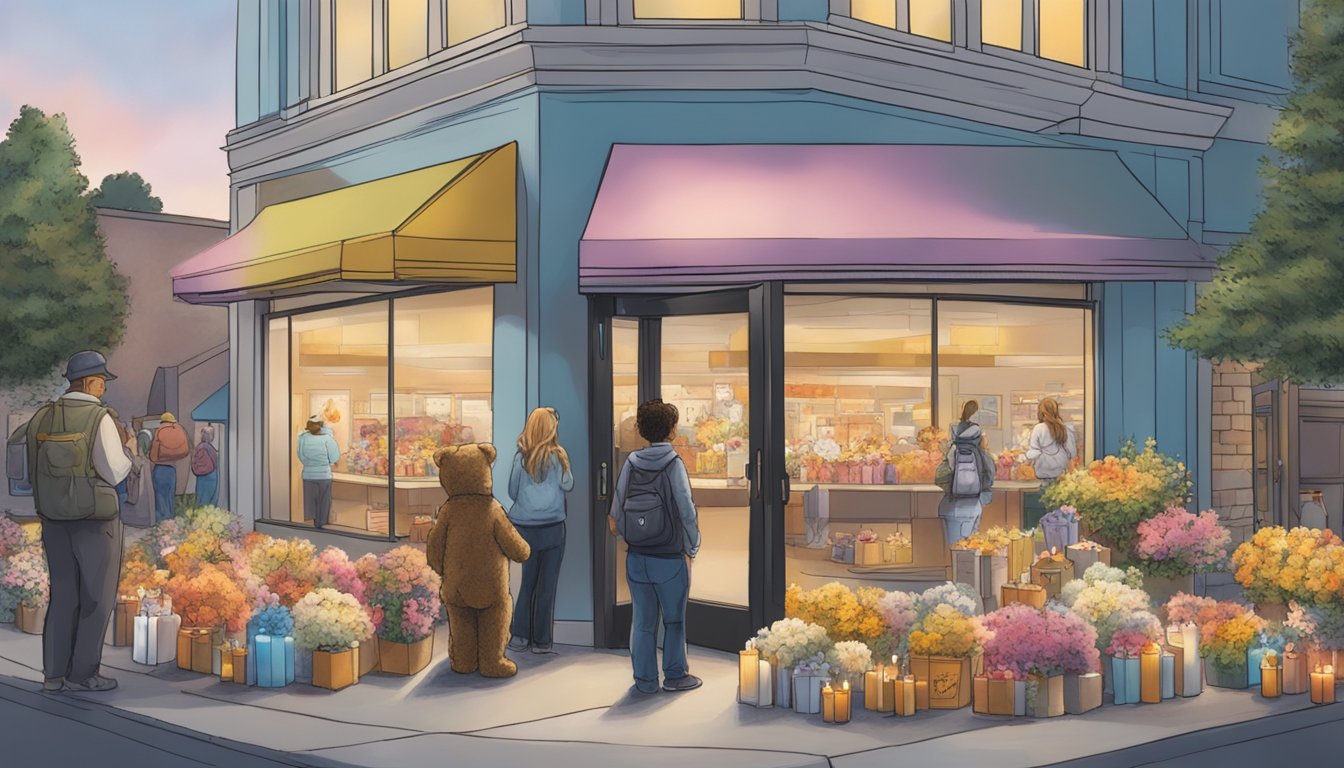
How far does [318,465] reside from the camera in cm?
1531

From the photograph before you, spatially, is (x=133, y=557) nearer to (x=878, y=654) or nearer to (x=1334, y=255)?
(x=878, y=654)

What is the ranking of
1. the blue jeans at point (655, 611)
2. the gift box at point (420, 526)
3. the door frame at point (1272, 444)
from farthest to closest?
the door frame at point (1272, 444)
the gift box at point (420, 526)
the blue jeans at point (655, 611)

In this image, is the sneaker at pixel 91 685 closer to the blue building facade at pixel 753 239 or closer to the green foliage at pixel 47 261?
the blue building facade at pixel 753 239

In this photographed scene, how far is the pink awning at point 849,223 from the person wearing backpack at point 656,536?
6.90 feet

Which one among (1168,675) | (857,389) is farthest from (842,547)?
(1168,675)

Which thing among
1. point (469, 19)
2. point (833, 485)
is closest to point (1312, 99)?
point (833, 485)

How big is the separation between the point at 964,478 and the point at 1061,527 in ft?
3.34

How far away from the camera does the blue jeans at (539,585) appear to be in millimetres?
11031

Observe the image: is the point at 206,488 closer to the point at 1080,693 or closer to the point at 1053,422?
the point at 1053,422

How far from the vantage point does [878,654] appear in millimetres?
9773

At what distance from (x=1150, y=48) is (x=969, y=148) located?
3423 millimetres

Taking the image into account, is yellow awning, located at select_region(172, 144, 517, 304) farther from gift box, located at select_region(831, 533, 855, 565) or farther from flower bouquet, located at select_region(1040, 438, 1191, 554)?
flower bouquet, located at select_region(1040, 438, 1191, 554)

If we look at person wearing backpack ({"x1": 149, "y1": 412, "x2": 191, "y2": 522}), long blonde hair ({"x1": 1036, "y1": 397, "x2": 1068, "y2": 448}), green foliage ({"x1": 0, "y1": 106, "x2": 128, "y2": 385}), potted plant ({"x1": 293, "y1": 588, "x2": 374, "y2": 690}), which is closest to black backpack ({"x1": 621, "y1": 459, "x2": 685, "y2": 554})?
potted plant ({"x1": 293, "y1": 588, "x2": 374, "y2": 690})

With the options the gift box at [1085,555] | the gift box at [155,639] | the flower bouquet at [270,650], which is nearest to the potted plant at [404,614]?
the flower bouquet at [270,650]
